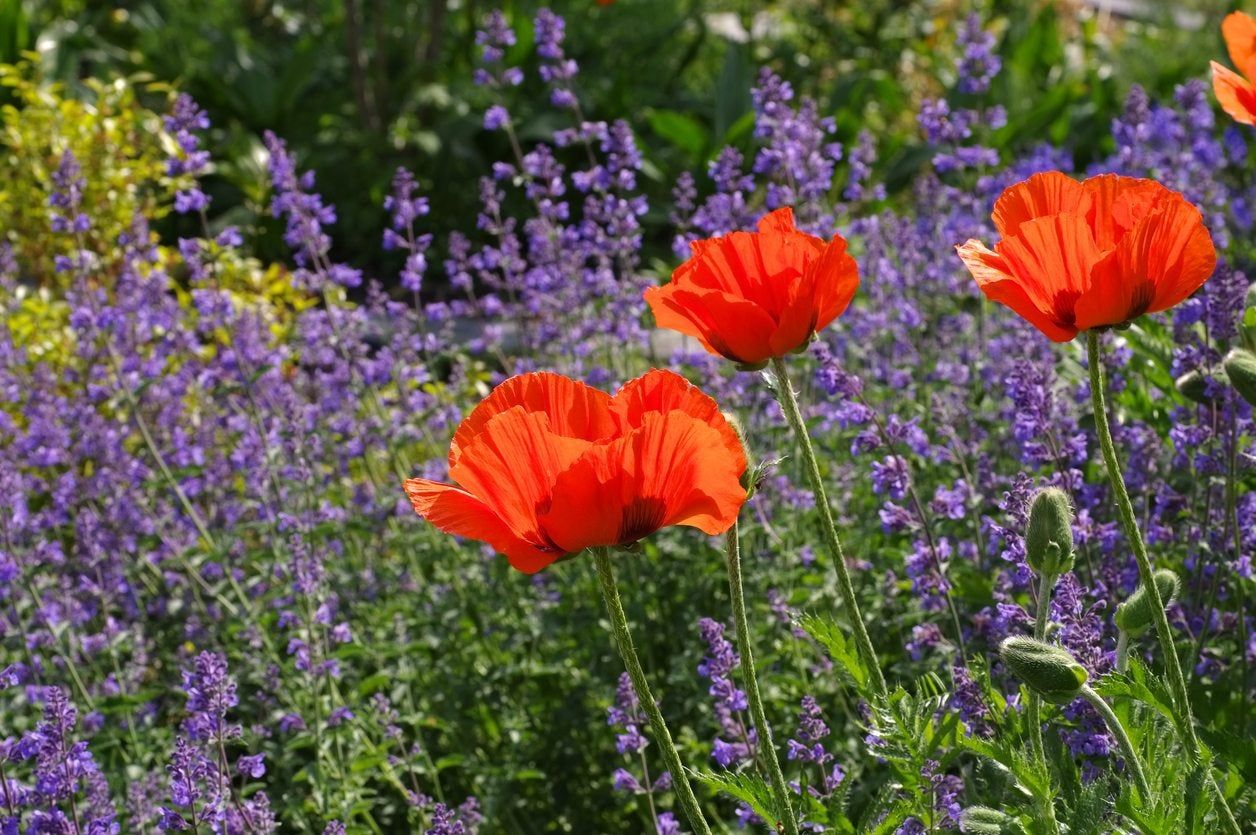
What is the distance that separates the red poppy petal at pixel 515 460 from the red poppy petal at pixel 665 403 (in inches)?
2.4

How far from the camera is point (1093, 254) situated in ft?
4.64

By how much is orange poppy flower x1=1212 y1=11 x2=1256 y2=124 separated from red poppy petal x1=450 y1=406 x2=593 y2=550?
0.97 m

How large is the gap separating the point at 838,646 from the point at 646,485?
43 cm

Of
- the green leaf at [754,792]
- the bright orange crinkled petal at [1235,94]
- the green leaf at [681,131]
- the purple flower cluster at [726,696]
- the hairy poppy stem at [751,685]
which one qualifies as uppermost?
the green leaf at [681,131]

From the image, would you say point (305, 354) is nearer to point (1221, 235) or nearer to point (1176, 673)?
point (1221, 235)

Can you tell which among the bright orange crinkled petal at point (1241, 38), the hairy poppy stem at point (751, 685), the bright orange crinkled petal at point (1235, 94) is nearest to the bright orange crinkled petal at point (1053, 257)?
the hairy poppy stem at point (751, 685)

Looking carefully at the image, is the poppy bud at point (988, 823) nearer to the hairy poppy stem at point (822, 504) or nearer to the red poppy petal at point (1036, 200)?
the hairy poppy stem at point (822, 504)

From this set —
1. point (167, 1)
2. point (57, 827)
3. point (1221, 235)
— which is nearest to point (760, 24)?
point (167, 1)

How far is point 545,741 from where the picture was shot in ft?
10.3

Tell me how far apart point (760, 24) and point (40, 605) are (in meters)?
9.81

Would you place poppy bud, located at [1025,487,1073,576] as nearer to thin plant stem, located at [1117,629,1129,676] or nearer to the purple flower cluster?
thin plant stem, located at [1117,629,1129,676]

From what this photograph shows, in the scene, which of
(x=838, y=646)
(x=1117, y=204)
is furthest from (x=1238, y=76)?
(x=838, y=646)

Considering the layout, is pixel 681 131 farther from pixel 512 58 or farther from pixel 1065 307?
pixel 1065 307

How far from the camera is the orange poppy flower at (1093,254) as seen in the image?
1414 mm
